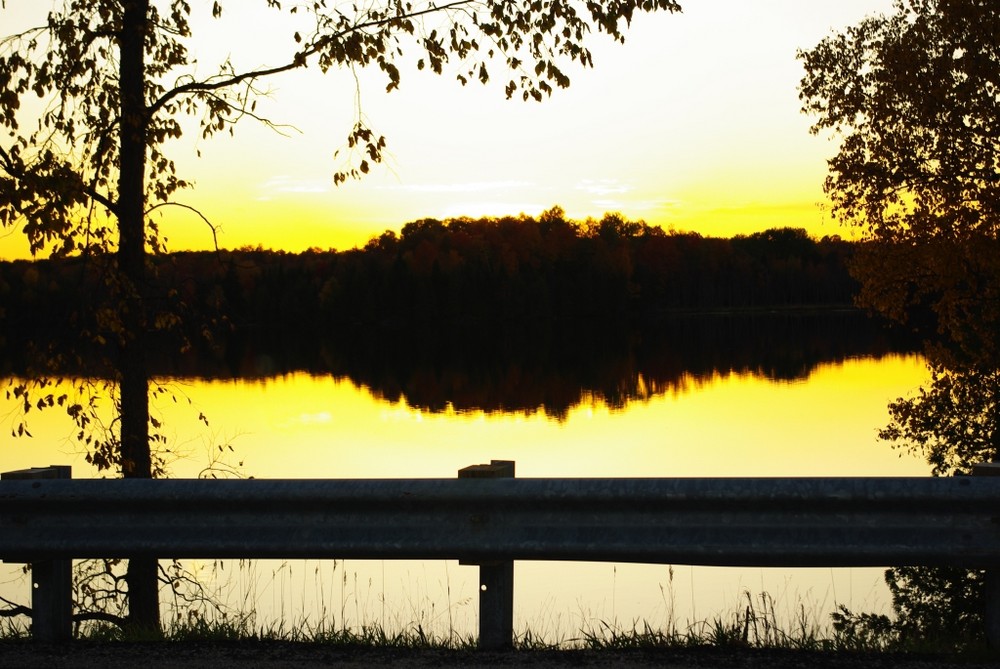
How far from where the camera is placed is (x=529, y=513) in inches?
188

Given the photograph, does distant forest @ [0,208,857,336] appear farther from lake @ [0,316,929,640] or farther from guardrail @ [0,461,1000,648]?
guardrail @ [0,461,1000,648]

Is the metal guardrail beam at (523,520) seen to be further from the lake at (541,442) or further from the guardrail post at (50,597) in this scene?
the lake at (541,442)

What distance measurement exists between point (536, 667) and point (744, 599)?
7.91 meters

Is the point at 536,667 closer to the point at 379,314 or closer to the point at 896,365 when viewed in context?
the point at 896,365

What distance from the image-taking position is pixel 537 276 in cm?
13738

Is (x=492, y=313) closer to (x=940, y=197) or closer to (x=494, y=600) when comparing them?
(x=940, y=197)

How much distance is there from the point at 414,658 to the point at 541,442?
25.7 m

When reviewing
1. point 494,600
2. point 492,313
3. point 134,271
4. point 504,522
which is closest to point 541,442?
point 134,271

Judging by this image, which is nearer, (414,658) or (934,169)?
(414,658)

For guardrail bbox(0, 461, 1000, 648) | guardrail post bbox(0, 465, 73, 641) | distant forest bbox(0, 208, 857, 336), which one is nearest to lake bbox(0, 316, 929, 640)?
guardrail bbox(0, 461, 1000, 648)

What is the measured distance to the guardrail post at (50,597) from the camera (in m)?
5.03

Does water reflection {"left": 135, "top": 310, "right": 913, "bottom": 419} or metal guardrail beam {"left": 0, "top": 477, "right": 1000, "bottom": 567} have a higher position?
metal guardrail beam {"left": 0, "top": 477, "right": 1000, "bottom": 567}

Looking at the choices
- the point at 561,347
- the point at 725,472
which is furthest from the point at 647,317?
the point at 725,472

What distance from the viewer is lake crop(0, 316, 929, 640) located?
11.3 metres
